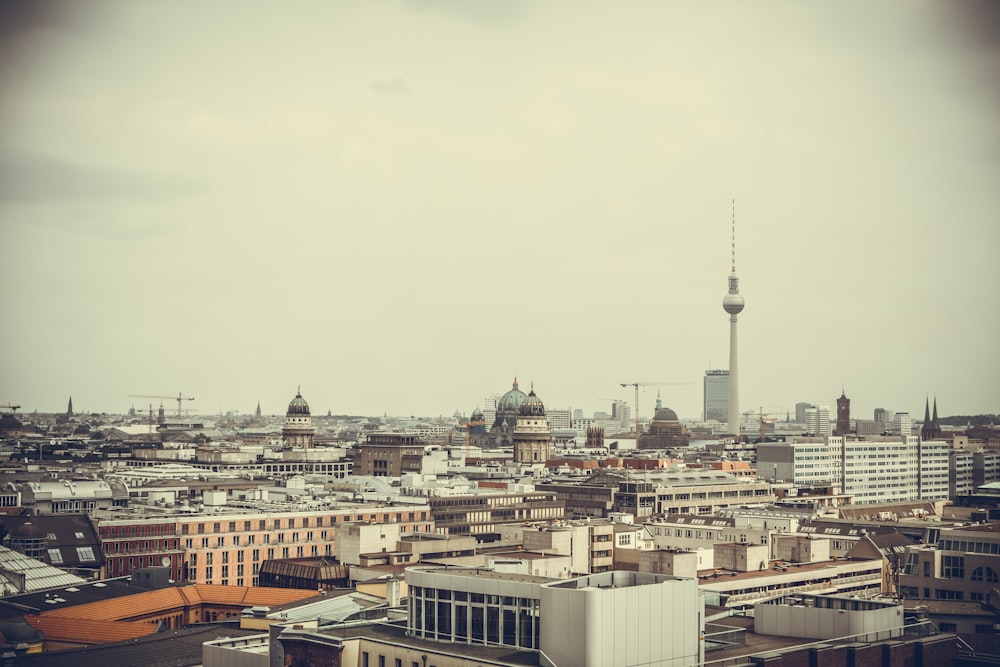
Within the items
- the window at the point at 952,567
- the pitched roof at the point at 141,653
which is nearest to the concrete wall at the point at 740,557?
the window at the point at 952,567

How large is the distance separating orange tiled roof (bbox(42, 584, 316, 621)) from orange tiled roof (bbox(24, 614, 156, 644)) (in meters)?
5.72

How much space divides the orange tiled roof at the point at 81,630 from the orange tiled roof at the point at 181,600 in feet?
18.8

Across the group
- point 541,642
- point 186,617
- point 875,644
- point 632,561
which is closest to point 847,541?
point 632,561

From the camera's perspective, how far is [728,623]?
60.5 m

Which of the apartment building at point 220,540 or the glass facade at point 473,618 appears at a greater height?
the glass facade at point 473,618

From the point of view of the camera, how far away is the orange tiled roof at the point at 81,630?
71.2 meters

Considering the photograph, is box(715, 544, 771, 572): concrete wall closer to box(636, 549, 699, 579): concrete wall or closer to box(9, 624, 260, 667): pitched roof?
box(636, 549, 699, 579): concrete wall

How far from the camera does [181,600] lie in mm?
87125

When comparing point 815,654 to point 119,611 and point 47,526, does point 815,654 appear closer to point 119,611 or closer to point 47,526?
point 119,611

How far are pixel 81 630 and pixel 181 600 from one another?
49.1 ft

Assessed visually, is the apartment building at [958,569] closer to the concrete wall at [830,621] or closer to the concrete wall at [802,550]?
the concrete wall at [802,550]

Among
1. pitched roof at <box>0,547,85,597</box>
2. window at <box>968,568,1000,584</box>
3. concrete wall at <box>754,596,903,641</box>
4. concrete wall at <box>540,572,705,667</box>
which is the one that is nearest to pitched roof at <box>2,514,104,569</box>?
pitched roof at <box>0,547,85,597</box>

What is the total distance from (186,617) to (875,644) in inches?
1795

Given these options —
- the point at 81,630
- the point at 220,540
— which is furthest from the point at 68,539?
the point at 81,630
